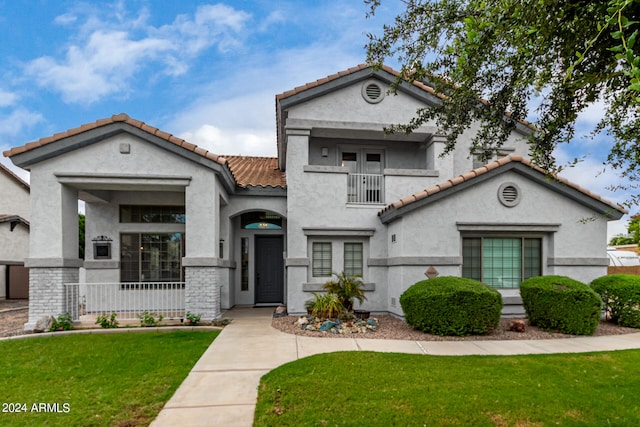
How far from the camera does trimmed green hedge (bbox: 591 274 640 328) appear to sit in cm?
938

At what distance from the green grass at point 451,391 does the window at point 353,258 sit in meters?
5.10

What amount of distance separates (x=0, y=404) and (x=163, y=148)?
675cm

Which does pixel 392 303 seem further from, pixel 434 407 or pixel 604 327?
pixel 434 407

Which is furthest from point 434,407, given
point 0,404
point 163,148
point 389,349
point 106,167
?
point 106,167

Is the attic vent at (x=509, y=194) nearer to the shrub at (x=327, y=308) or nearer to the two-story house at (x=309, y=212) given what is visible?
the two-story house at (x=309, y=212)

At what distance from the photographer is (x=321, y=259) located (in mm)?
11625

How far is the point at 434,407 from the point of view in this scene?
4512mm

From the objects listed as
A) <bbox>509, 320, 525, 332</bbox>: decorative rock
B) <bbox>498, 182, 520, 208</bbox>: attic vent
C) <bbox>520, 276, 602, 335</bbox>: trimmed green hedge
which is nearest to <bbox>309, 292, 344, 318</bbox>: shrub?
<bbox>509, 320, 525, 332</bbox>: decorative rock

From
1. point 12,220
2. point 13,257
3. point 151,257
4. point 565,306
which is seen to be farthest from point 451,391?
point 12,220

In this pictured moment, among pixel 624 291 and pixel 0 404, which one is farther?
pixel 624 291

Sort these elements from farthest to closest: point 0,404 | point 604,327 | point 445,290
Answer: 1. point 604,327
2. point 445,290
3. point 0,404

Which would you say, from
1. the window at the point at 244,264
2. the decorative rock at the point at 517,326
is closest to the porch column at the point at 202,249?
the window at the point at 244,264

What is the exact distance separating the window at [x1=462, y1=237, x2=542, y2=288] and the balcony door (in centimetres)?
326

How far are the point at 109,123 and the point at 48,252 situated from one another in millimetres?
3803
